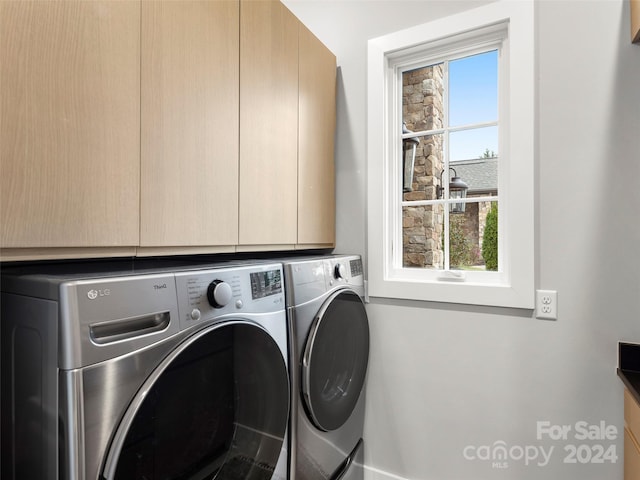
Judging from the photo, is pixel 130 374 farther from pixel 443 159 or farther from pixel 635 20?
pixel 635 20

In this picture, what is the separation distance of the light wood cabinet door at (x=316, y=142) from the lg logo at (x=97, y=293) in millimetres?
958

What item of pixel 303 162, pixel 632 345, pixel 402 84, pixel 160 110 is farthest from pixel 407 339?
pixel 160 110

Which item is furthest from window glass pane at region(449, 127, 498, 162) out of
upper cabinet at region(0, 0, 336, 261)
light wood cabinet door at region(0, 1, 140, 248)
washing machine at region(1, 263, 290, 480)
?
light wood cabinet door at region(0, 1, 140, 248)

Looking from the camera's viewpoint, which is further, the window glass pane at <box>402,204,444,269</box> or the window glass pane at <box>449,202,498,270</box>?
the window glass pane at <box>402,204,444,269</box>

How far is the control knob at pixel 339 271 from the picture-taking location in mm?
1500

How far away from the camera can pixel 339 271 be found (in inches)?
60.2

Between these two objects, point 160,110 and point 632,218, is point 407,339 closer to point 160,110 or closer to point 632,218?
point 632,218

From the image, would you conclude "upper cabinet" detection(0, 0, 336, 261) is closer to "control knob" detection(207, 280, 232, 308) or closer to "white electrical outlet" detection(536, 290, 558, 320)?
"control knob" detection(207, 280, 232, 308)

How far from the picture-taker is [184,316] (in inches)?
33.0

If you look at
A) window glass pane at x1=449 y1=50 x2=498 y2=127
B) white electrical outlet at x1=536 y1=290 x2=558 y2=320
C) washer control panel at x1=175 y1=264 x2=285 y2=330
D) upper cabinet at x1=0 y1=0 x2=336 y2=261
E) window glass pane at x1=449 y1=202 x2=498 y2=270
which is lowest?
white electrical outlet at x1=536 y1=290 x2=558 y2=320

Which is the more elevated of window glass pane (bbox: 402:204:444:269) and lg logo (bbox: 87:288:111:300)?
window glass pane (bbox: 402:204:444:269)

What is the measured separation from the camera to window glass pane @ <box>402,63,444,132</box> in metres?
1.85

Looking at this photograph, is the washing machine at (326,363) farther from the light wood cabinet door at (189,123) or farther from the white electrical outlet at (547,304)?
the white electrical outlet at (547,304)

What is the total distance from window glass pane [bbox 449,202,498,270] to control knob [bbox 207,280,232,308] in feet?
4.00
